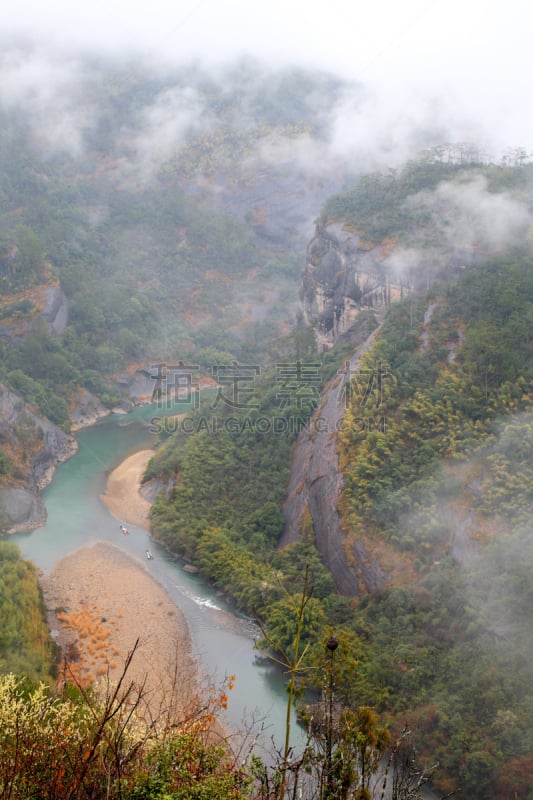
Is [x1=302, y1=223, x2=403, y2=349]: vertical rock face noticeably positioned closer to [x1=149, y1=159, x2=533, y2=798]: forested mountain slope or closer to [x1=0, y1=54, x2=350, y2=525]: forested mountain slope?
[x1=149, y1=159, x2=533, y2=798]: forested mountain slope

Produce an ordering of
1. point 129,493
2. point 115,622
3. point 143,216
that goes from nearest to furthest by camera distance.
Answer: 1. point 115,622
2. point 129,493
3. point 143,216

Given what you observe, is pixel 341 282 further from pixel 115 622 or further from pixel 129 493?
pixel 115 622

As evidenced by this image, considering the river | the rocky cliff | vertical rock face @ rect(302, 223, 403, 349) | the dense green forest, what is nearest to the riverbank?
the river

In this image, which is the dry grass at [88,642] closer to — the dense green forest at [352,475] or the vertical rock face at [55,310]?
the dense green forest at [352,475]

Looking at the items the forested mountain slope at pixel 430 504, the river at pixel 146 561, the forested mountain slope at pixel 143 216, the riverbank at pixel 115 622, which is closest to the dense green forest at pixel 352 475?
the forested mountain slope at pixel 430 504

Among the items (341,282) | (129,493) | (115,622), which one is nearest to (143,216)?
(341,282)

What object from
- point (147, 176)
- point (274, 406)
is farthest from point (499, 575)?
point (147, 176)
